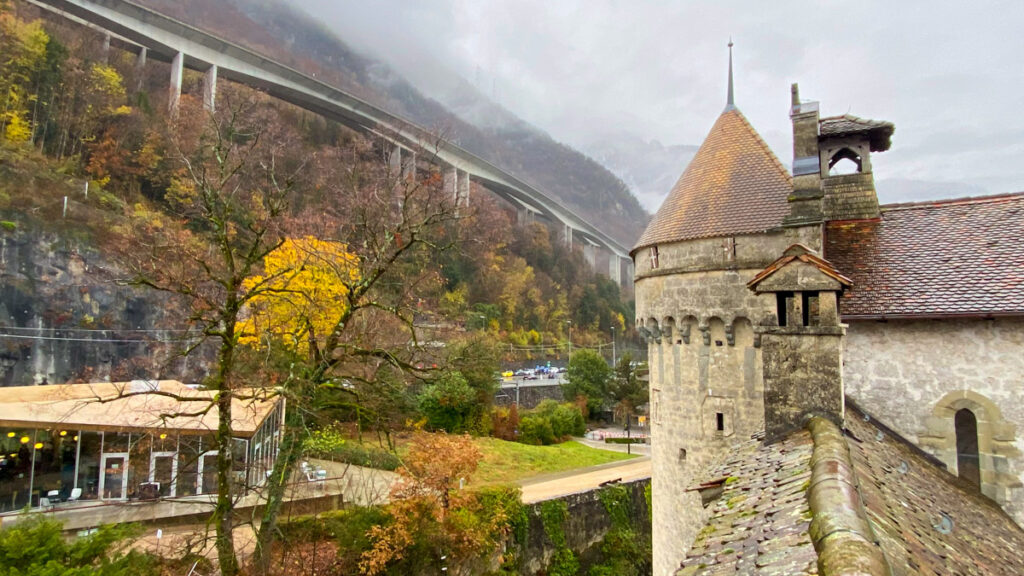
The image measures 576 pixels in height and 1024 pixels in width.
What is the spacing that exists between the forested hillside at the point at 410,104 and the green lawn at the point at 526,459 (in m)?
13.6

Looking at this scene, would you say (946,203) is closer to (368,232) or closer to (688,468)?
(688,468)

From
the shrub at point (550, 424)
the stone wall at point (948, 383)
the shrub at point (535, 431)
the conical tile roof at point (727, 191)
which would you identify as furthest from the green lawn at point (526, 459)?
the stone wall at point (948, 383)

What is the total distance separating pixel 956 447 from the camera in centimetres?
714

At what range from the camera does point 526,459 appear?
23.6 meters

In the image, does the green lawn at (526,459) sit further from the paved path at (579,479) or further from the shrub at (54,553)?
the shrub at (54,553)

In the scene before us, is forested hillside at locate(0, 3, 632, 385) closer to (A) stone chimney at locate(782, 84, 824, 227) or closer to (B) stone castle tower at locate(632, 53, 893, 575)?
(B) stone castle tower at locate(632, 53, 893, 575)

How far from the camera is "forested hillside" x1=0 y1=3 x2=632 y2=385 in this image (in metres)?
19.7

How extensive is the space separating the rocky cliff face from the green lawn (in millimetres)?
12812

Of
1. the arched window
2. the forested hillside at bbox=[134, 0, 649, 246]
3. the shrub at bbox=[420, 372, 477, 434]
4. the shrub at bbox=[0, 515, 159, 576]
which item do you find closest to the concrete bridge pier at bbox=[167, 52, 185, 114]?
the forested hillside at bbox=[134, 0, 649, 246]

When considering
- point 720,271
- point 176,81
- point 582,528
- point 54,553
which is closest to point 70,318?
point 54,553

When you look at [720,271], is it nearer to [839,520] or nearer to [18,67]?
[839,520]

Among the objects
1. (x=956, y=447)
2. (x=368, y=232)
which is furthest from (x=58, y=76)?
(x=956, y=447)

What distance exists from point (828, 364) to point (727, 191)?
Answer: 501 centimetres

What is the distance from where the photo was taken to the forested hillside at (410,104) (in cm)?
6169
